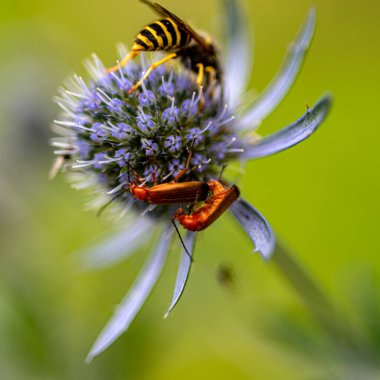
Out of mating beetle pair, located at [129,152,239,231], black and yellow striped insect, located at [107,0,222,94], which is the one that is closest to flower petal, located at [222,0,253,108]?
black and yellow striped insect, located at [107,0,222,94]

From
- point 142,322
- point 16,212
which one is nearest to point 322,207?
point 142,322

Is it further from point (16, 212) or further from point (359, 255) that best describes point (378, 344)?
point (16, 212)

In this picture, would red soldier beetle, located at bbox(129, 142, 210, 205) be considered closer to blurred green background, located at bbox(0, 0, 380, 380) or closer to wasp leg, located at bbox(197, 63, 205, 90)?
wasp leg, located at bbox(197, 63, 205, 90)

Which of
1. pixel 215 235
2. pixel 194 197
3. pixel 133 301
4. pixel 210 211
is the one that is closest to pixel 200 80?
pixel 194 197

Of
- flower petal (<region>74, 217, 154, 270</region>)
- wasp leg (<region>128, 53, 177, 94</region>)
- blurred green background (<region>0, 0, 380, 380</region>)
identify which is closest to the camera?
wasp leg (<region>128, 53, 177, 94</region>)

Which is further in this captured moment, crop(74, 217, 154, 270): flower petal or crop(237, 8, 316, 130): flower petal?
crop(74, 217, 154, 270): flower petal

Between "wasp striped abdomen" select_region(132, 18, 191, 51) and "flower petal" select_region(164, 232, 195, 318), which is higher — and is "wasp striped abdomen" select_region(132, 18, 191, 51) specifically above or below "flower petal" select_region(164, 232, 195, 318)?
above

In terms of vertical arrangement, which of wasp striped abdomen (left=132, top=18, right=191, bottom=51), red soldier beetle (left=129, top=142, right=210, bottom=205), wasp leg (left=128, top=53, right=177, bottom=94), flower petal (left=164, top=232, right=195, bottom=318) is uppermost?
wasp striped abdomen (left=132, top=18, right=191, bottom=51)

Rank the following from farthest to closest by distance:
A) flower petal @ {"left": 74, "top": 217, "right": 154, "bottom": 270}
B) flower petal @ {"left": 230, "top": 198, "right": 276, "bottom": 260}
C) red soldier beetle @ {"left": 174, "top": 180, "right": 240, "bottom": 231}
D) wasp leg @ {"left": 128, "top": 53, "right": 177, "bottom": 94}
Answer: flower petal @ {"left": 74, "top": 217, "right": 154, "bottom": 270} < wasp leg @ {"left": 128, "top": 53, "right": 177, "bottom": 94} < red soldier beetle @ {"left": 174, "top": 180, "right": 240, "bottom": 231} < flower petal @ {"left": 230, "top": 198, "right": 276, "bottom": 260}
